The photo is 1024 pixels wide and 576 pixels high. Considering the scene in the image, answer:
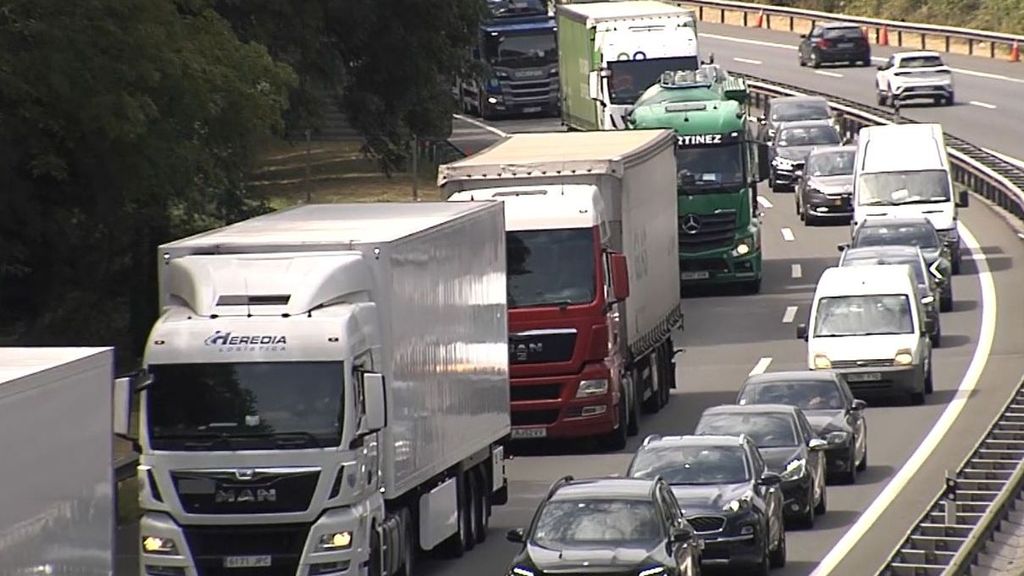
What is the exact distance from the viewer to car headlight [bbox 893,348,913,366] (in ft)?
109

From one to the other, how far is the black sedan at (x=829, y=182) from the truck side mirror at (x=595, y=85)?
17.2 ft

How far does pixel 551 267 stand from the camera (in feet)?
94.7

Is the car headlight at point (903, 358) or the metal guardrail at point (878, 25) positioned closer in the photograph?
the car headlight at point (903, 358)

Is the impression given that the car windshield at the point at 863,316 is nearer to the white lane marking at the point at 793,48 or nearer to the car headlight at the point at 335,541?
the car headlight at the point at 335,541

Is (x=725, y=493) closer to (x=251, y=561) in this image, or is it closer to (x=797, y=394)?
(x=251, y=561)

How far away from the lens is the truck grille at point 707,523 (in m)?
21.4

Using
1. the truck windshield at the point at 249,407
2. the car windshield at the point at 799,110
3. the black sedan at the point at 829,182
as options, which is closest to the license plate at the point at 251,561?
the truck windshield at the point at 249,407

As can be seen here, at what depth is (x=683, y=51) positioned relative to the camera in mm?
54531

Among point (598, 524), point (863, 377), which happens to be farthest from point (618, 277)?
point (598, 524)

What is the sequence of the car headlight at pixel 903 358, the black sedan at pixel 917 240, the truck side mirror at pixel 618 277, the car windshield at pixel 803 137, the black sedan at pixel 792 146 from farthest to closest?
the car windshield at pixel 803 137, the black sedan at pixel 792 146, the black sedan at pixel 917 240, the car headlight at pixel 903 358, the truck side mirror at pixel 618 277

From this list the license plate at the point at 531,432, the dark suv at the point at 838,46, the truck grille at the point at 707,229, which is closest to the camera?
the license plate at the point at 531,432

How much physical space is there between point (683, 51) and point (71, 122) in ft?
96.5

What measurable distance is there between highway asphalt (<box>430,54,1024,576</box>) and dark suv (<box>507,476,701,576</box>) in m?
2.66

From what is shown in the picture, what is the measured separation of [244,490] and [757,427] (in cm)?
794
